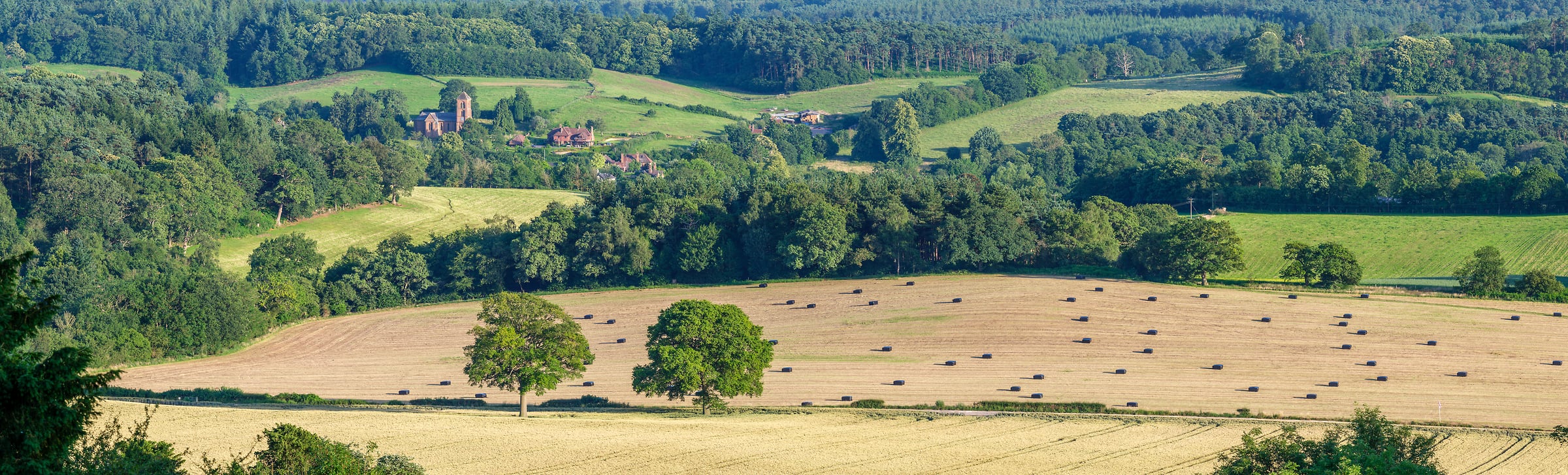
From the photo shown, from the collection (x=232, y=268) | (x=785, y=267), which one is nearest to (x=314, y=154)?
(x=232, y=268)

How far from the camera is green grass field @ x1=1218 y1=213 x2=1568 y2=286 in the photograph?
11831cm

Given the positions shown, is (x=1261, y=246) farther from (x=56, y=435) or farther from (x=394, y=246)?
(x=56, y=435)

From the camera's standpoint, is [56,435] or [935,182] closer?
[56,435]

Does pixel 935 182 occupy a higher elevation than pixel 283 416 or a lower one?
higher

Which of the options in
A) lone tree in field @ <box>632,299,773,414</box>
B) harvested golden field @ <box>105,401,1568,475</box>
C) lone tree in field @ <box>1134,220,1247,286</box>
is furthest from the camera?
lone tree in field @ <box>1134,220,1247,286</box>

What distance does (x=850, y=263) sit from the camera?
4865 inches

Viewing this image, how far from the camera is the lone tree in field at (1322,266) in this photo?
110 m

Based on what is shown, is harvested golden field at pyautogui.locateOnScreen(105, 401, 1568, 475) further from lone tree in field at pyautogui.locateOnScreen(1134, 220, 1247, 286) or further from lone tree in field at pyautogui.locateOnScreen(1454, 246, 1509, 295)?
lone tree in field at pyautogui.locateOnScreen(1134, 220, 1247, 286)

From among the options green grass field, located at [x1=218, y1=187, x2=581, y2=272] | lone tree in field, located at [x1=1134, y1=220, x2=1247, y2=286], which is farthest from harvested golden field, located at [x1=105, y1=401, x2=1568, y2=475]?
green grass field, located at [x1=218, y1=187, x2=581, y2=272]

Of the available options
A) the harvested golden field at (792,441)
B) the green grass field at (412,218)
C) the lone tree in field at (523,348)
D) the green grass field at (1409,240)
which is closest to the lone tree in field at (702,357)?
the harvested golden field at (792,441)

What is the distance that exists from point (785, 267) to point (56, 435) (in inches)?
3958

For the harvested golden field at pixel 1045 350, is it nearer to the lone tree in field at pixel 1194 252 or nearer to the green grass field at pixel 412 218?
the lone tree in field at pixel 1194 252

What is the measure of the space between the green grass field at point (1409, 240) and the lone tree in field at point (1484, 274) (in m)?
3.02

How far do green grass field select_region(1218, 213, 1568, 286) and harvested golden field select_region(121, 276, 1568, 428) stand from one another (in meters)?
14.7
